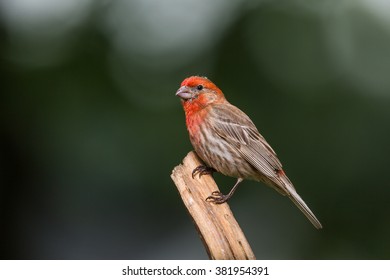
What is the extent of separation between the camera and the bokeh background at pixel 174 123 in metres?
9.91

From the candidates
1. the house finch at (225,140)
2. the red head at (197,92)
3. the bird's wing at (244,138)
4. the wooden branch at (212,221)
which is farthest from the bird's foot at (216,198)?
the red head at (197,92)

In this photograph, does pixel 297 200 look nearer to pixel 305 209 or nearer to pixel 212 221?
pixel 305 209

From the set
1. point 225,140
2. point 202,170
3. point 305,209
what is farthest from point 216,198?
point 225,140

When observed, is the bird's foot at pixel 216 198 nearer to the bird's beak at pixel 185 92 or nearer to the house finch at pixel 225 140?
the house finch at pixel 225 140

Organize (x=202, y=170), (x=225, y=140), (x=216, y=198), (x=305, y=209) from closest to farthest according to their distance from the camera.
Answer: (x=216, y=198), (x=202, y=170), (x=305, y=209), (x=225, y=140)

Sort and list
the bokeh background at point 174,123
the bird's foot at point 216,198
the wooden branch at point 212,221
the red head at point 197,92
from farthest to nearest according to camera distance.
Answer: the bokeh background at point 174,123 → the red head at point 197,92 → the bird's foot at point 216,198 → the wooden branch at point 212,221

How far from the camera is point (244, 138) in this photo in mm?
8266

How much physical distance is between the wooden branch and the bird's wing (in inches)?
39.6

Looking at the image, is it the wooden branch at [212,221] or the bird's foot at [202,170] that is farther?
the bird's foot at [202,170]

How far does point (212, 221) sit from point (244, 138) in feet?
6.42

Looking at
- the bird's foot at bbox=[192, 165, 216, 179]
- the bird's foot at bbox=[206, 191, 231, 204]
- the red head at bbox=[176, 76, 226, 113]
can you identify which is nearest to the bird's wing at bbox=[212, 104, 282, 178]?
the red head at bbox=[176, 76, 226, 113]

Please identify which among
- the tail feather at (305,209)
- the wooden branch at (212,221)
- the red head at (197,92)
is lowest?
the tail feather at (305,209)

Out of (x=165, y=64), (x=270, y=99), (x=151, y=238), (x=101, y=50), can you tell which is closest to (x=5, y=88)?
(x=101, y=50)

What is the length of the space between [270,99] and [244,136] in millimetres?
2424
